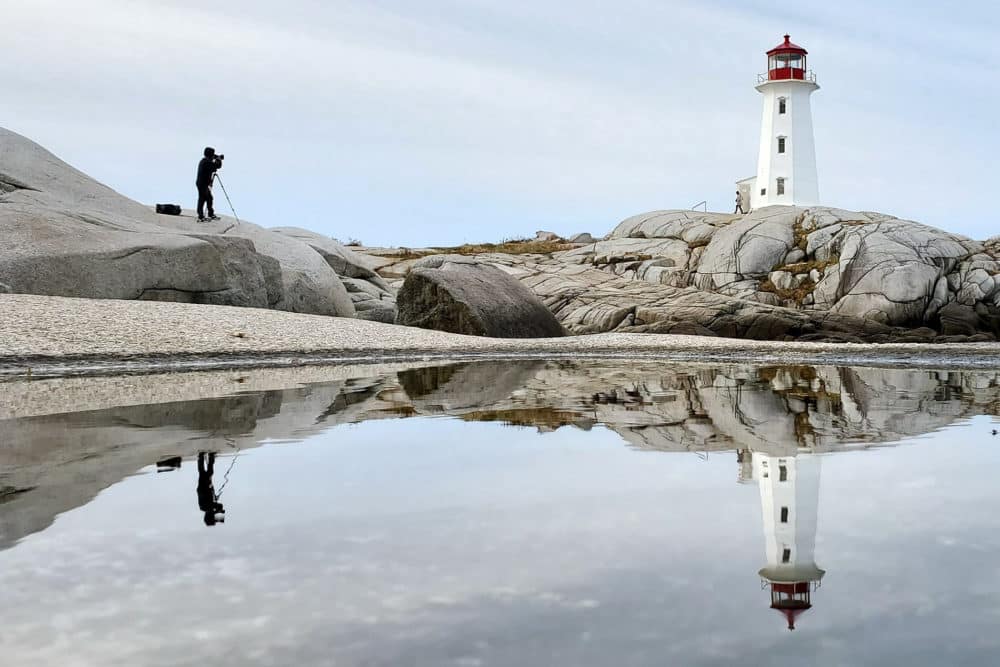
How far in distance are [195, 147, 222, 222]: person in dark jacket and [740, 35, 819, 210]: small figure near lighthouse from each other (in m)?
29.8

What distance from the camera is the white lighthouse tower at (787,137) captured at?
157ft

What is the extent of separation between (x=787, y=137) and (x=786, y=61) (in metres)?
4.06

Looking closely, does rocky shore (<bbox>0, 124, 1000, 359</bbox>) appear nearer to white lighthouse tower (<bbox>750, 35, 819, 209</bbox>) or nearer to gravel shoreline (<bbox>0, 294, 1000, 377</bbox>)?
gravel shoreline (<bbox>0, 294, 1000, 377</bbox>)

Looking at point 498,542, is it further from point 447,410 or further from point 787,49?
point 787,49

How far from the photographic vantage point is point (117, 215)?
2520 centimetres

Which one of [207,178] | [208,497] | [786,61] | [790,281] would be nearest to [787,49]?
[786,61]

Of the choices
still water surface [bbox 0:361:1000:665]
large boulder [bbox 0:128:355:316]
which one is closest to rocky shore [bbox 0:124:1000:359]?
large boulder [bbox 0:128:355:316]

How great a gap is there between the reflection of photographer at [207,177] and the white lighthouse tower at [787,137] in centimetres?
2988

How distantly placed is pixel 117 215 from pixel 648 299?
16.4 metres

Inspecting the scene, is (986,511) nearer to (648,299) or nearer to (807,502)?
(807,502)

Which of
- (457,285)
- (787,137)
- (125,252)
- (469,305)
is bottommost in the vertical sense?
(469,305)

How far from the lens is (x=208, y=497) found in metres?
4.66

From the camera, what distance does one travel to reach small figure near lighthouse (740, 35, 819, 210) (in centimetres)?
4803

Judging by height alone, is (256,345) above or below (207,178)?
below
